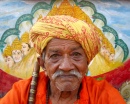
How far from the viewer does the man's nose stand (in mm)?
2707

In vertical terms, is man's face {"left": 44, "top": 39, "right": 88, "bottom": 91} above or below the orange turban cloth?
below

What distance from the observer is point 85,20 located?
3518 mm

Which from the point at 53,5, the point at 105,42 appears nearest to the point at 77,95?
the point at 105,42

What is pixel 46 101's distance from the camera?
298 centimetres

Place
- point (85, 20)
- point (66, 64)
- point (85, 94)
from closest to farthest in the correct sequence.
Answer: point (66, 64) → point (85, 94) → point (85, 20)

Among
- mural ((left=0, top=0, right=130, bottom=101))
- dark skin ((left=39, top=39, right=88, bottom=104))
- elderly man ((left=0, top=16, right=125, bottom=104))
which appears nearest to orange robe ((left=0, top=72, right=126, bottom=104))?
elderly man ((left=0, top=16, right=125, bottom=104))

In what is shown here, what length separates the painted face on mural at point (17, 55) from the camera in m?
Result: 3.55

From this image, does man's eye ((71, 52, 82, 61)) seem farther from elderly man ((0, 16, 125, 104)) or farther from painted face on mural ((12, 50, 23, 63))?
painted face on mural ((12, 50, 23, 63))

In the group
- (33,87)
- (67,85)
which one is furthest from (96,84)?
(33,87)

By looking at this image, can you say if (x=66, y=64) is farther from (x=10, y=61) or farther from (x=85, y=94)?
(x=10, y=61)

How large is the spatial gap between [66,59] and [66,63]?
0.03 metres

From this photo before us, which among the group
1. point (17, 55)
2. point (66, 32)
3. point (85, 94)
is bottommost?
point (85, 94)

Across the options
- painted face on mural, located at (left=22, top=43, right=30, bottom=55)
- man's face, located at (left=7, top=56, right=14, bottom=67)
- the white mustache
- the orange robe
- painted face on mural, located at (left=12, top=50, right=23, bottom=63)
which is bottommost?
the orange robe

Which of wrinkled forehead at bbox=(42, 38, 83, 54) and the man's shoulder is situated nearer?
wrinkled forehead at bbox=(42, 38, 83, 54)
